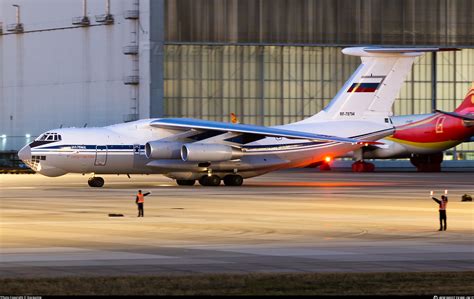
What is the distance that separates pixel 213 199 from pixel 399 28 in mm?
52385

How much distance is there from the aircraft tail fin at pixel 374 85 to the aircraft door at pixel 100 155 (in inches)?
403

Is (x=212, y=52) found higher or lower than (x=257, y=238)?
higher

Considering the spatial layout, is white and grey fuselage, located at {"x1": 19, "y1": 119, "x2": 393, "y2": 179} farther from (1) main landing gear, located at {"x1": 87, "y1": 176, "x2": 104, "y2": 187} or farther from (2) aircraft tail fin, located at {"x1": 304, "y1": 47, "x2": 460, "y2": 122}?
(2) aircraft tail fin, located at {"x1": 304, "y1": 47, "x2": 460, "y2": 122}

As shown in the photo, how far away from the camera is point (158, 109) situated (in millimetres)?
88125

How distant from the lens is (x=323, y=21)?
90562 mm

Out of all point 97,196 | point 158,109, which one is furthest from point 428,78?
point 97,196

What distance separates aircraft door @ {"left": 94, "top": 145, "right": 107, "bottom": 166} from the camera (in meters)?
53.9

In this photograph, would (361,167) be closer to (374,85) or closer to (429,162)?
(429,162)

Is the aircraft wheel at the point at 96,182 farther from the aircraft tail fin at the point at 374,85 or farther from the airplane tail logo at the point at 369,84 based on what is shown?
the airplane tail logo at the point at 369,84

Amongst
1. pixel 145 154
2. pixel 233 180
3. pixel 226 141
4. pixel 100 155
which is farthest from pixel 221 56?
pixel 100 155

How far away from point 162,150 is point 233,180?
4.12m

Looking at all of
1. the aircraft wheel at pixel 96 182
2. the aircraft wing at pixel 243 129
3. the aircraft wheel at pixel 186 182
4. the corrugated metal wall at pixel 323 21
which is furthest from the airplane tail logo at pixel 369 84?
the corrugated metal wall at pixel 323 21

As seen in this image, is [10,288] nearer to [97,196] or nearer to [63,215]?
[63,215]

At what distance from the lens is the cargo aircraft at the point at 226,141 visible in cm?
5388
